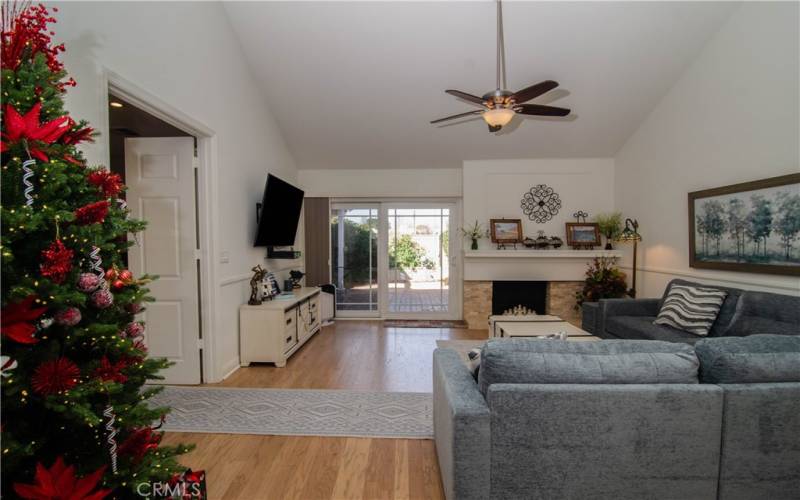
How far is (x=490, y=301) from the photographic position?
5828 mm

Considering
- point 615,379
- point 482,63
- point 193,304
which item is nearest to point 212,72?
point 193,304

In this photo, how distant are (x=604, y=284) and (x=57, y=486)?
5.53m

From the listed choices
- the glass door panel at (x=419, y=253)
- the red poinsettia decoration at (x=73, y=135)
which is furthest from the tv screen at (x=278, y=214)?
the red poinsettia decoration at (x=73, y=135)

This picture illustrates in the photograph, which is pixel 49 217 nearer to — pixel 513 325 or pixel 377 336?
pixel 513 325

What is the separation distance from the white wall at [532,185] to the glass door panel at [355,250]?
158 centimetres

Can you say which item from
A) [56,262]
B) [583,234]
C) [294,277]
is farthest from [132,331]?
[583,234]

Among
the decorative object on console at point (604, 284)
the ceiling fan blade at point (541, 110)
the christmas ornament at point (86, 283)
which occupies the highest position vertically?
the ceiling fan blade at point (541, 110)

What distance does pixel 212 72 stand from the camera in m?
3.45

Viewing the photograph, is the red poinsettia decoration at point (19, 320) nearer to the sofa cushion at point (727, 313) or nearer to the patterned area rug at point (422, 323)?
the sofa cushion at point (727, 313)

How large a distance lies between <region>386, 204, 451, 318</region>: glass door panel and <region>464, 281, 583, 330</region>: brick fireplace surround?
0.58m

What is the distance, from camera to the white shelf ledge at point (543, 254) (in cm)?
558

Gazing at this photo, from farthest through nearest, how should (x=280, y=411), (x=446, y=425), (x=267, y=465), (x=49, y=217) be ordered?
1. (x=280, y=411)
2. (x=267, y=465)
3. (x=446, y=425)
4. (x=49, y=217)

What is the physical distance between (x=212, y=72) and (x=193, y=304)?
2091 mm

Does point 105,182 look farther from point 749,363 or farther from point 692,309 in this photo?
point 692,309
